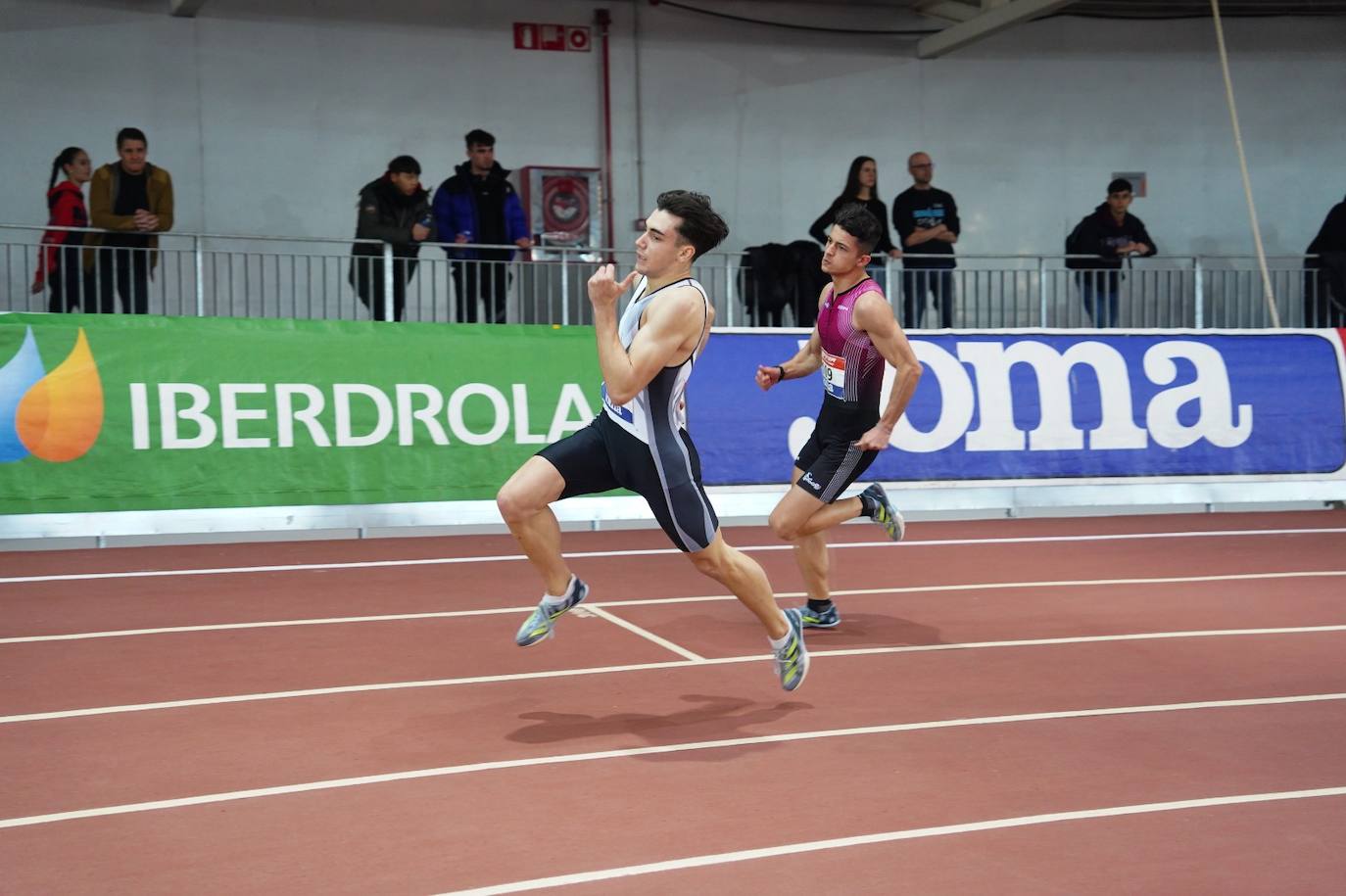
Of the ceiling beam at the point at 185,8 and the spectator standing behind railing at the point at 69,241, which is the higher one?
the ceiling beam at the point at 185,8

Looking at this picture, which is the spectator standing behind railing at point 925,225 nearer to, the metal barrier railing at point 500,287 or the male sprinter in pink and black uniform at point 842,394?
the metal barrier railing at point 500,287

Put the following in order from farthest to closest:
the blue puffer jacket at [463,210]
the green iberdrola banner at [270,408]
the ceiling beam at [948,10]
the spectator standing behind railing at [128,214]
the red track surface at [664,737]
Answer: the ceiling beam at [948,10], the blue puffer jacket at [463,210], the spectator standing behind railing at [128,214], the green iberdrola banner at [270,408], the red track surface at [664,737]

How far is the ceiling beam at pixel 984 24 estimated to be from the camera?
18.0 metres

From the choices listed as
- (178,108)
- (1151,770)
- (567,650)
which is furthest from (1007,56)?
(1151,770)

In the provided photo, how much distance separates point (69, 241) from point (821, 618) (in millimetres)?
9895

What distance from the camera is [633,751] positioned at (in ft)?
18.2

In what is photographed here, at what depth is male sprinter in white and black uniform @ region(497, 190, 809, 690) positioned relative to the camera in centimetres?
580

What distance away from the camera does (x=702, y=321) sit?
5.86 meters

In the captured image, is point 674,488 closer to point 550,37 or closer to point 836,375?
point 836,375

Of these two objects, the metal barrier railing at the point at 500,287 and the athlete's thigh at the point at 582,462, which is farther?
the metal barrier railing at the point at 500,287

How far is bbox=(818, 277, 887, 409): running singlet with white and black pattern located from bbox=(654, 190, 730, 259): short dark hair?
2.01 m

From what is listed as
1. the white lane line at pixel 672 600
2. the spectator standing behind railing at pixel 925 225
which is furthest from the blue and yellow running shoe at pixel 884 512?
the spectator standing behind railing at pixel 925 225

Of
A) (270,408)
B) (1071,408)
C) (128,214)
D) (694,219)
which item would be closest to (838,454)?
(694,219)

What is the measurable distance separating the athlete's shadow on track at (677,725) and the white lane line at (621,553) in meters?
4.68
